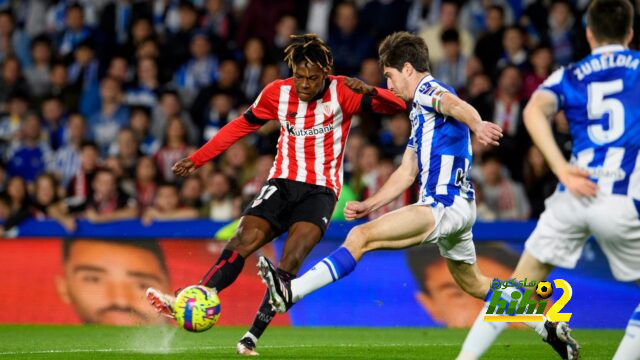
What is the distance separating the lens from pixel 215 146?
8.60m

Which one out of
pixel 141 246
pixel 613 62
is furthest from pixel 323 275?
pixel 141 246

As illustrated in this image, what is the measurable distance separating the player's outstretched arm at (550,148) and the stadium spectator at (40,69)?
11.6 metres

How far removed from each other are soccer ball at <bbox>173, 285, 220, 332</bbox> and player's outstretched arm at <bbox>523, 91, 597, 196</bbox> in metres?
2.65

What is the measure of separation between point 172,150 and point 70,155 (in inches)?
64.7

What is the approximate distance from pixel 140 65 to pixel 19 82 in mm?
2149

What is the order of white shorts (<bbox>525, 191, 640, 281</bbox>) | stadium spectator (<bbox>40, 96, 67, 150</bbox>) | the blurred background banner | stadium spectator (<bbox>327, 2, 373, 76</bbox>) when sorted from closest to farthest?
white shorts (<bbox>525, 191, 640, 281</bbox>), the blurred background banner, stadium spectator (<bbox>327, 2, 373, 76</bbox>), stadium spectator (<bbox>40, 96, 67, 150</bbox>)

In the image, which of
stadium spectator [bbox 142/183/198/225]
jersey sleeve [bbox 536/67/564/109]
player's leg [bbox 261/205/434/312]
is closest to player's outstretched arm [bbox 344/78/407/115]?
player's leg [bbox 261/205/434/312]

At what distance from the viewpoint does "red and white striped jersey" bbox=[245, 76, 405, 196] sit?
8.53 metres

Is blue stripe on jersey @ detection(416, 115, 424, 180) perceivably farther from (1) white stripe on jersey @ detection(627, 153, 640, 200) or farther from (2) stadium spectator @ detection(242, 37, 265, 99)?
(2) stadium spectator @ detection(242, 37, 265, 99)

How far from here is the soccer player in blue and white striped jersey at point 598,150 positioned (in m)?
5.87

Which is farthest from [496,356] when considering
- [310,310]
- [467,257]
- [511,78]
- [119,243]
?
[511,78]

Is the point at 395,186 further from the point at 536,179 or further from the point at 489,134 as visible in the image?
the point at 536,179

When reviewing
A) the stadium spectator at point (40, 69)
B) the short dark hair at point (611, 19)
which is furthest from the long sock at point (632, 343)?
the stadium spectator at point (40, 69)

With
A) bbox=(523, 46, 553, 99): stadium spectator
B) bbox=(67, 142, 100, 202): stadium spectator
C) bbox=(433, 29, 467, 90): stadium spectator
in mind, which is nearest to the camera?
bbox=(523, 46, 553, 99): stadium spectator
